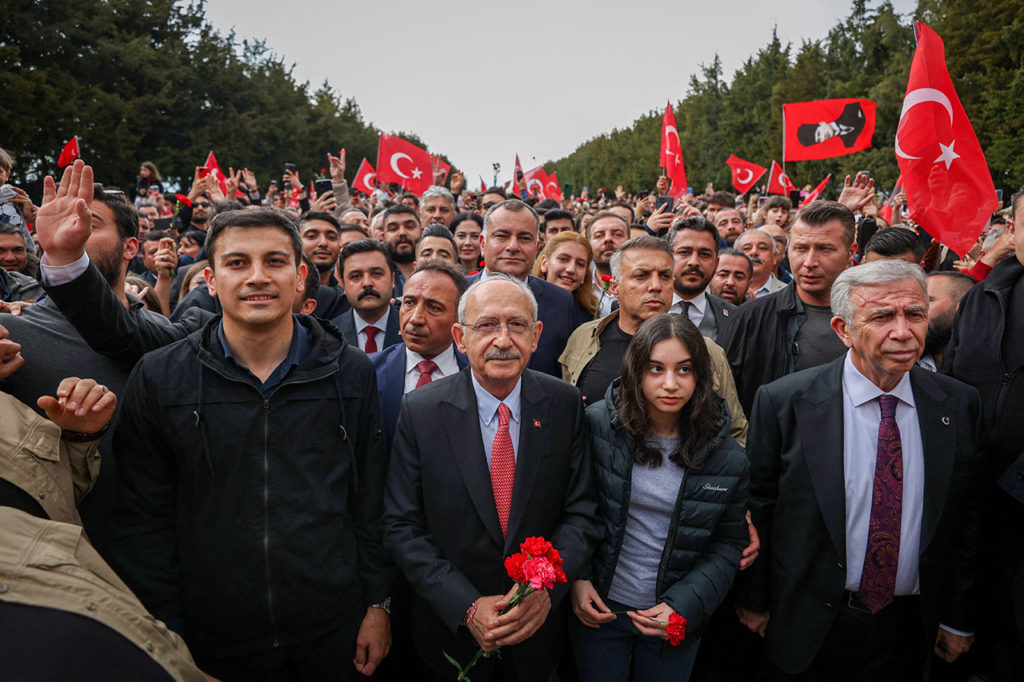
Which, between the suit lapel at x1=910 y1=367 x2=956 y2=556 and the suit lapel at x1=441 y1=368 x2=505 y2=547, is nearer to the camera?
the suit lapel at x1=441 y1=368 x2=505 y2=547

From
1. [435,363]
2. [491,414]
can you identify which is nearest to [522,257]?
[435,363]

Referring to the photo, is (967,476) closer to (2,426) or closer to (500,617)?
(500,617)

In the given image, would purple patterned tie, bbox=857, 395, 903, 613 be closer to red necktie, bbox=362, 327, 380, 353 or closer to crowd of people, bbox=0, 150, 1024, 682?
crowd of people, bbox=0, 150, 1024, 682

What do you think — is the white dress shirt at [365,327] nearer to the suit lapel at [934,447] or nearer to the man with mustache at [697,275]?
the man with mustache at [697,275]

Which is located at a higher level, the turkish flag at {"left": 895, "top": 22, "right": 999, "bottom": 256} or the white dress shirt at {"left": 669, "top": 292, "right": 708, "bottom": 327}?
the turkish flag at {"left": 895, "top": 22, "right": 999, "bottom": 256}

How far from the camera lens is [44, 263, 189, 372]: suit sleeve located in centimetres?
219

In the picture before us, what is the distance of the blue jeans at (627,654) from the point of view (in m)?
2.67

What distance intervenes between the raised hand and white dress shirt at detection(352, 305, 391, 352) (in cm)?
217

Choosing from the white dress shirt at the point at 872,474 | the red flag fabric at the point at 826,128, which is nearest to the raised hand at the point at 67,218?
the white dress shirt at the point at 872,474

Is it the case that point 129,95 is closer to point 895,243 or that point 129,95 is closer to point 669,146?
point 669,146

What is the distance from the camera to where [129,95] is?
27.8 meters

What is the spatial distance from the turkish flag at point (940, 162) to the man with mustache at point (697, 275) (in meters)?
1.35

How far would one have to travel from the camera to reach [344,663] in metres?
2.51

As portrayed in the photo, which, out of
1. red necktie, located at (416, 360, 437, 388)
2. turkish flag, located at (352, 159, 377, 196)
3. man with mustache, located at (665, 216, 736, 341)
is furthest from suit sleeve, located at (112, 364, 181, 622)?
turkish flag, located at (352, 159, 377, 196)
